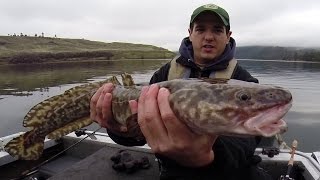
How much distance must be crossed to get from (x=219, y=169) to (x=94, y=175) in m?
3.24

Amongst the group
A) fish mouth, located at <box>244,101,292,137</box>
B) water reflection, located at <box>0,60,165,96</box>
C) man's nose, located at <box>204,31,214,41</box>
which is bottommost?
water reflection, located at <box>0,60,165,96</box>

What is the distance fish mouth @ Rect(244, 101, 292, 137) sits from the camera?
2.44 m

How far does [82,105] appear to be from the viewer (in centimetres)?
479

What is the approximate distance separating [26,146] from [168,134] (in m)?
2.97

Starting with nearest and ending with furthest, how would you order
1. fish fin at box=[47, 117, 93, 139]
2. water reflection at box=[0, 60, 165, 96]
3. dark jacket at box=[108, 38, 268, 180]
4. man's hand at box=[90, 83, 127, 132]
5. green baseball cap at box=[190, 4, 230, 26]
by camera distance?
dark jacket at box=[108, 38, 268, 180], man's hand at box=[90, 83, 127, 132], fish fin at box=[47, 117, 93, 139], green baseball cap at box=[190, 4, 230, 26], water reflection at box=[0, 60, 165, 96]

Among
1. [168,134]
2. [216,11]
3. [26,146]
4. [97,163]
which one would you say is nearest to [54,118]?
[26,146]

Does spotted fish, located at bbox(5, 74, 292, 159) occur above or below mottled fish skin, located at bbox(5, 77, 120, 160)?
above

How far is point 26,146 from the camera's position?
502cm

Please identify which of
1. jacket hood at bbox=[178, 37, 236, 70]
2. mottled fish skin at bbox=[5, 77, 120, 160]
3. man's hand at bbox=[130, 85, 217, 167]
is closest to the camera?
man's hand at bbox=[130, 85, 217, 167]

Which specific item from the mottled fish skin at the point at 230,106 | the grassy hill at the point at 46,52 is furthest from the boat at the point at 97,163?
the grassy hill at the point at 46,52

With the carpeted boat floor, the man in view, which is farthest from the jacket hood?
the carpeted boat floor

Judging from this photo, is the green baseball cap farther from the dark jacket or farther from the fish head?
the fish head

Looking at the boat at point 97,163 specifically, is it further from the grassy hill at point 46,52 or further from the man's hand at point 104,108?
the grassy hill at point 46,52

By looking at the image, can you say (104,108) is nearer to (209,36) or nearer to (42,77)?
(209,36)
